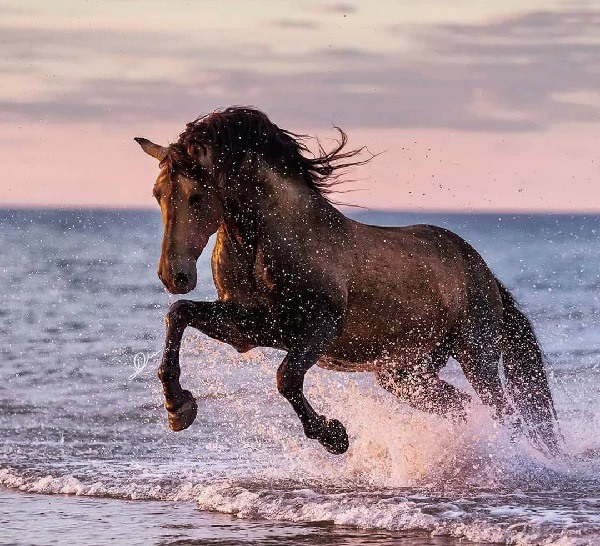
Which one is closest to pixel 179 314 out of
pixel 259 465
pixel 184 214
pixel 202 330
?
pixel 202 330

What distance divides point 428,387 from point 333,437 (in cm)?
156

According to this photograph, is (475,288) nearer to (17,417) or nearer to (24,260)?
(17,417)

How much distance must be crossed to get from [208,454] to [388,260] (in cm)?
229

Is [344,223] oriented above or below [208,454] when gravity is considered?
above

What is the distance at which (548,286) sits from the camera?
3353cm

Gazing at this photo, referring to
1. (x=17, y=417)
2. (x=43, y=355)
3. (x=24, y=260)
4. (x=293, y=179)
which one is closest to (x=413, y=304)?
(x=293, y=179)

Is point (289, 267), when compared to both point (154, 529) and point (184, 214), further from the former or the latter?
point (154, 529)

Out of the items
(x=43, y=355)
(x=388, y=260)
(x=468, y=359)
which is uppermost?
(x=388, y=260)

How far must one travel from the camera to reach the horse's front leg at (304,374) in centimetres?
817

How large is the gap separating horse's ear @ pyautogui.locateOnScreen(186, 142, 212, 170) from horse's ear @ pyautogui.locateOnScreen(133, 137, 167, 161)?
0.50 ft

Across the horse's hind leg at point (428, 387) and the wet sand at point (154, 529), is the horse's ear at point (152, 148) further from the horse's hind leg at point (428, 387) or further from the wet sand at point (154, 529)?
the horse's hind leg at point (428, 387)

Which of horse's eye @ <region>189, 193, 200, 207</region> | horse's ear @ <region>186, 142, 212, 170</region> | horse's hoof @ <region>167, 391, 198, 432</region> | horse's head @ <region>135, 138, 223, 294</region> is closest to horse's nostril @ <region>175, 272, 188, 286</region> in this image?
horse's head @ <region>135, 138, 223, 294</region>

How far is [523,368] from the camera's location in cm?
1017

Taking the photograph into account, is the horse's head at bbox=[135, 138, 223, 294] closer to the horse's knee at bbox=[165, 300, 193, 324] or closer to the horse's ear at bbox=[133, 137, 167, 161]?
the horse's ear at bbox=[133, 137, 167, 161]
